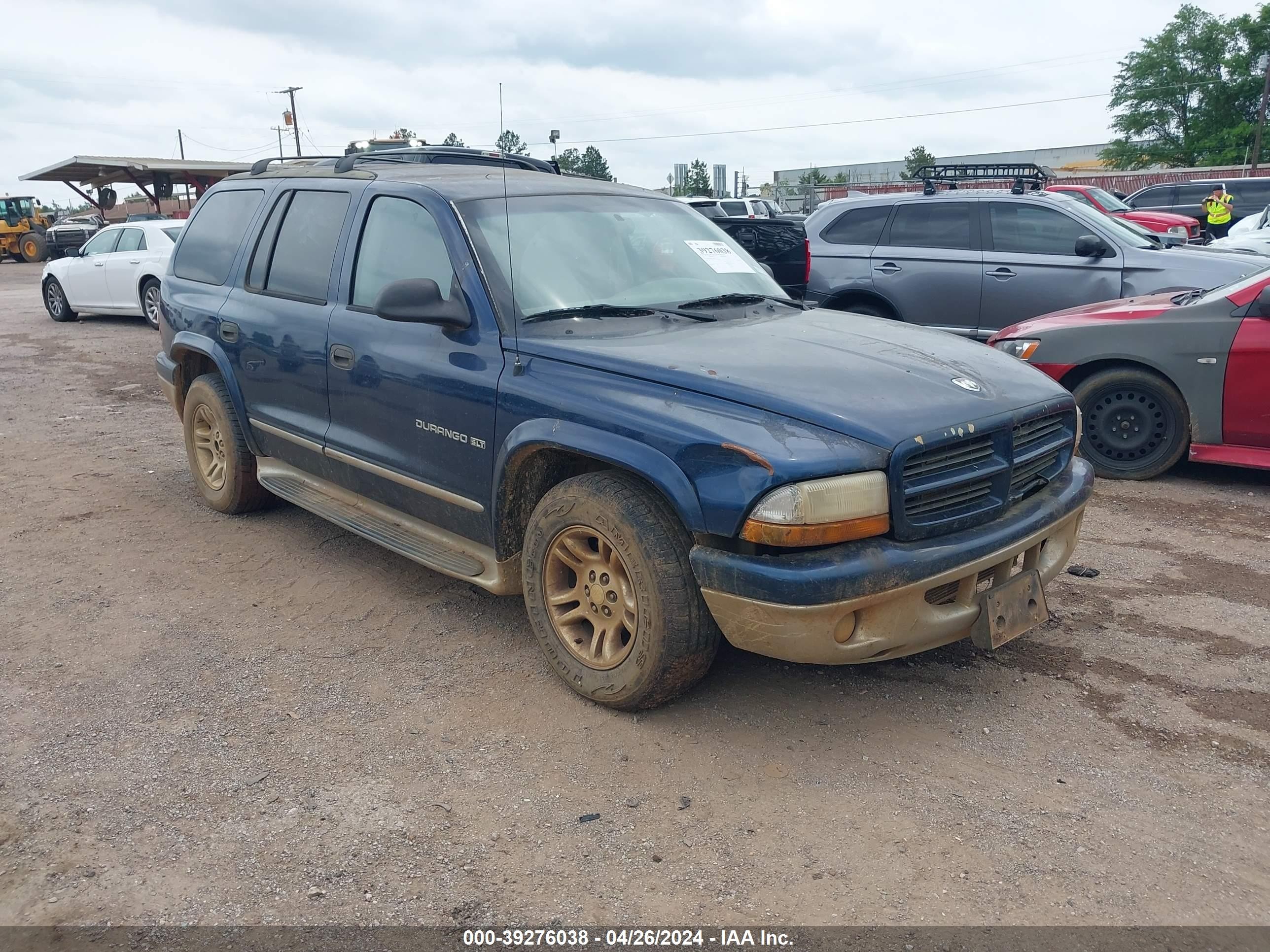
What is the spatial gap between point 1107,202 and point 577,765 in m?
16.5

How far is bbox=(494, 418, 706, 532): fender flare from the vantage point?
9.61ft

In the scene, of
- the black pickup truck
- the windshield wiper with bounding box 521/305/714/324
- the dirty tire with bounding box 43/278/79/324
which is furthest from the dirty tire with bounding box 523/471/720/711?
the dirty tire with bounding box 43/278/79/324

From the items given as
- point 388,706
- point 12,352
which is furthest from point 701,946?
point 12,352

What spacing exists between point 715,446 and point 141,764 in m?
2.08

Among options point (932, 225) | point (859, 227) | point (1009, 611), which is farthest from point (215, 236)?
point (932, 225)

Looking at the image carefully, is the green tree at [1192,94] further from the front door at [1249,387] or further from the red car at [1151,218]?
the front door at [1249,387]

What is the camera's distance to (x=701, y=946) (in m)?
2.32

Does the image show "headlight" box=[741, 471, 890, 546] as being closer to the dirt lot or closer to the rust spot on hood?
the rust spot on hood

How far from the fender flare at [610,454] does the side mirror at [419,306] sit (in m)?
0.51

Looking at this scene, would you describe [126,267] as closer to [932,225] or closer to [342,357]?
[932,225]

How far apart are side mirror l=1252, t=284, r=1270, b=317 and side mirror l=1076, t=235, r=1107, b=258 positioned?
2475 mm

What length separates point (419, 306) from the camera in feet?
11.6

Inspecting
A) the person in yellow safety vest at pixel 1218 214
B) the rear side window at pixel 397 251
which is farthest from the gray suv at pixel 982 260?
the person in yellow safety vest at pixel 1218 214

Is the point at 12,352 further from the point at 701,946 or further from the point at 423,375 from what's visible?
the point at 701,946
